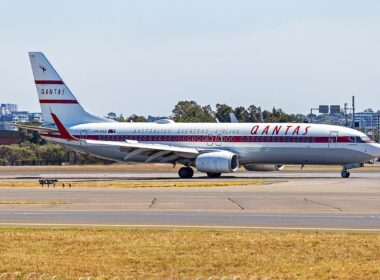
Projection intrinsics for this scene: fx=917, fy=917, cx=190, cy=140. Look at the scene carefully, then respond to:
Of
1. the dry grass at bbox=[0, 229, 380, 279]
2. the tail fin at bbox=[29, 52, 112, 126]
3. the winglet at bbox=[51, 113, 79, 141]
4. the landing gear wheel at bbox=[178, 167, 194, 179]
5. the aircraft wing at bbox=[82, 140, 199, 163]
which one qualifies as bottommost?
the landing gear wheel at bbox=[178, 167, 194, 179]

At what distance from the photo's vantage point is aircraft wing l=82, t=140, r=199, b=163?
57812 mm

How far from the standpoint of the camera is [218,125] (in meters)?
59.8

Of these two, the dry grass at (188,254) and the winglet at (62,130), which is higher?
the winglet at (62,130)

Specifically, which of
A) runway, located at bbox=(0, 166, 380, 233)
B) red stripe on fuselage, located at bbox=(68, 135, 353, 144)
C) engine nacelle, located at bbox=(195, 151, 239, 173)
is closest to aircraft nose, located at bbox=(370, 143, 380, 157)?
red stripe on fuselage, located at bbox=(68, 135, 353, 144)

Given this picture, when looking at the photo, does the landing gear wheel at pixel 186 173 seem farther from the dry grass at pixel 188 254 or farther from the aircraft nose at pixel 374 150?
the dry grass at pixel 188 254

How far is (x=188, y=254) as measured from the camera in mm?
18188

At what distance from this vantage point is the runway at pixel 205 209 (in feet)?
79.9

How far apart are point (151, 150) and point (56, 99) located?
9115 mm

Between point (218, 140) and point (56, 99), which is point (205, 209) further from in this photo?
point (56, 99)

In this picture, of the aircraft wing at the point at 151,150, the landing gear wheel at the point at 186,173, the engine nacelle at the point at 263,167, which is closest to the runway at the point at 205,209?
the landing gear wheel at the point at 186,173

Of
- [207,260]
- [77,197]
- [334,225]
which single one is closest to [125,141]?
[77,197]

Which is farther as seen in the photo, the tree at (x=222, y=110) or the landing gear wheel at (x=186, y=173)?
the tree at (x=222, y=110)

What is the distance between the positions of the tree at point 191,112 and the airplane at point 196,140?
73.8 metres

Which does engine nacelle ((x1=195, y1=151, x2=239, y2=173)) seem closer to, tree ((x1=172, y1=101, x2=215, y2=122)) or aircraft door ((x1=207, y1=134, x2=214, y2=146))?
aircraft door ((x1=207, y1=134, x2=214, y2=146))
